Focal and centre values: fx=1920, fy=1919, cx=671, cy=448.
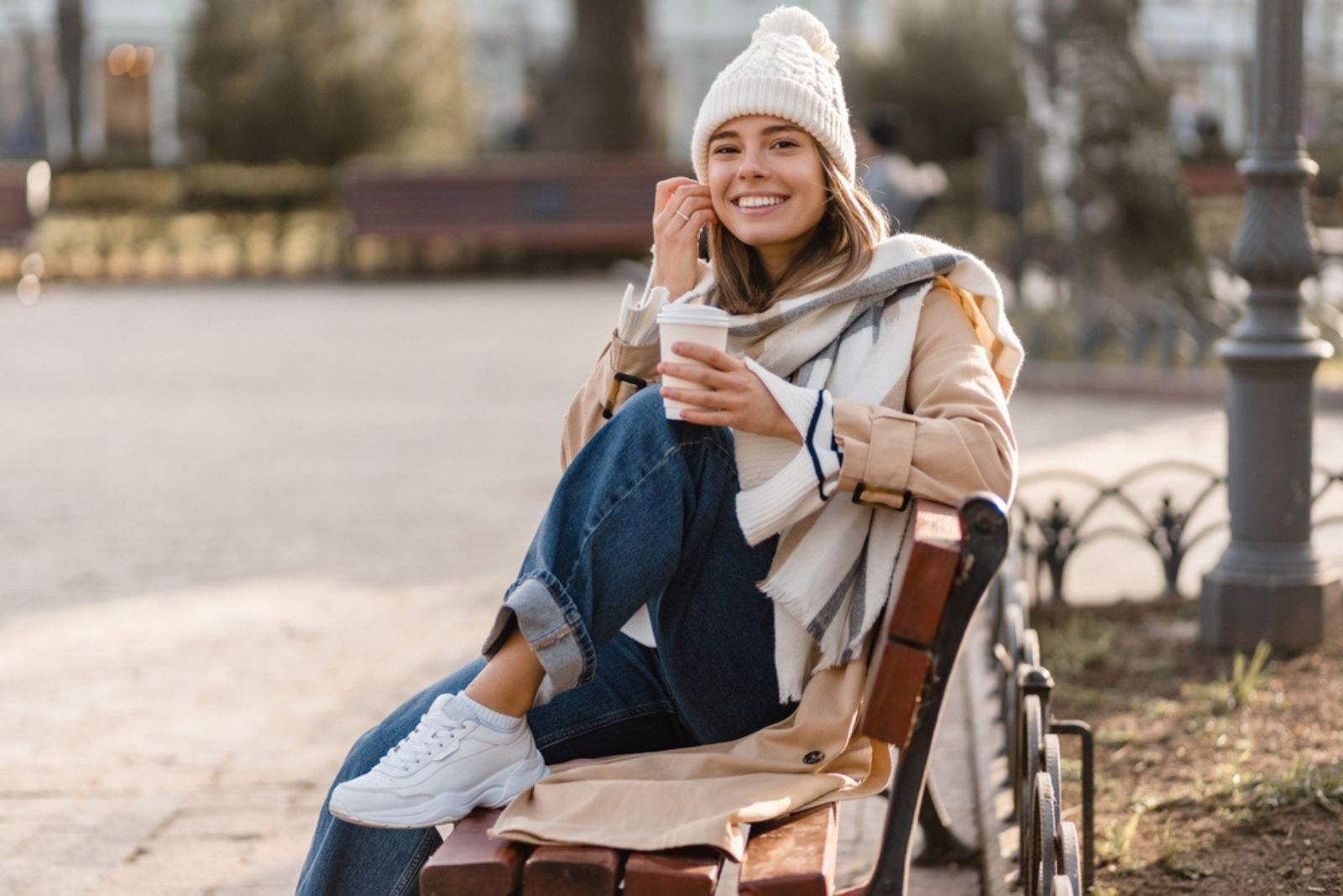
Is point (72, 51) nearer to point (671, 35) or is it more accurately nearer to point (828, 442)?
point (671, 35)

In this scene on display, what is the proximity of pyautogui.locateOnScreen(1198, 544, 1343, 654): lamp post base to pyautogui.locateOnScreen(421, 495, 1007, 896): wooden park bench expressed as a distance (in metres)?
2.68

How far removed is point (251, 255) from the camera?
23.0 m

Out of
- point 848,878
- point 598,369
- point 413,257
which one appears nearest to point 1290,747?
point 848,878

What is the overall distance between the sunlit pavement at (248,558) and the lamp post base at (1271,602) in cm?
99

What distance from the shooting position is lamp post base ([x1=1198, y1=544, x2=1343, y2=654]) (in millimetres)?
4938

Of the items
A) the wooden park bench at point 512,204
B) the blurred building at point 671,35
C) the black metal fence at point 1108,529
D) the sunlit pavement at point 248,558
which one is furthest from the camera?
the blurred building at point 671,35

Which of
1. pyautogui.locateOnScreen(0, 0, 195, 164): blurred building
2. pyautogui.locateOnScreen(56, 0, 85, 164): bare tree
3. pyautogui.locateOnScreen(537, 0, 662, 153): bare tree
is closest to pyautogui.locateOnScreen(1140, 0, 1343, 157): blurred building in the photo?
pyautogui.locateOnScreen(537, 0, 662, 153): bare tree

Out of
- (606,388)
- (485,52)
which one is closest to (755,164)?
(606,388)

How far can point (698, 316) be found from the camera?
2.63 meters

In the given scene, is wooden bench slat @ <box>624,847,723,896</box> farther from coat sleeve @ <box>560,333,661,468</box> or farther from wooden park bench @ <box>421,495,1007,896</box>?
coat sleeve @ <box>560,333,661,468</box>

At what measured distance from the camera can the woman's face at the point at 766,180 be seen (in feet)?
9.84

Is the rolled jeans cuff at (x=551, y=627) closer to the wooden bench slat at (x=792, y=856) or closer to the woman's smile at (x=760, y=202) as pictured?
the wooden bench slat at (x=792, y=856)

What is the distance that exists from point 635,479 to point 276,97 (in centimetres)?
2293

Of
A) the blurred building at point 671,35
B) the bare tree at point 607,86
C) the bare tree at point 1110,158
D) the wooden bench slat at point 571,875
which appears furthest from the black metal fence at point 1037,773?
the blurred building at point 671,35
